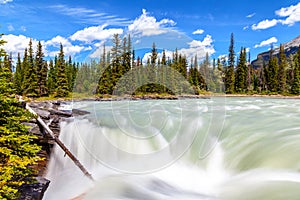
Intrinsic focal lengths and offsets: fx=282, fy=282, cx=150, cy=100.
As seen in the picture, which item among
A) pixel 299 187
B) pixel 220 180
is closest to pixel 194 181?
pixel 220 180

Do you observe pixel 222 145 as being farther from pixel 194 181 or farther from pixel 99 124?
pixel 99 124

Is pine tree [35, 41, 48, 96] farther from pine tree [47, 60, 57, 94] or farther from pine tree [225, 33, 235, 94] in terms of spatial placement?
pine tree [225, 33, 235, 94]

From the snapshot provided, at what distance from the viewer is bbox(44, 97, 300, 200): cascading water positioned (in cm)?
614

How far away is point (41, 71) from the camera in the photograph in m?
48.8

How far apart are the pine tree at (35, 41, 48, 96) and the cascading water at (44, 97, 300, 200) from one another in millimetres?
41639

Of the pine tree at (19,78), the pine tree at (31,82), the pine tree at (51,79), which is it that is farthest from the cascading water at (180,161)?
the pine tree at (51,79)

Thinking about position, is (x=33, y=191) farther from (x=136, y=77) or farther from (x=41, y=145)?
(x=136, y=77)

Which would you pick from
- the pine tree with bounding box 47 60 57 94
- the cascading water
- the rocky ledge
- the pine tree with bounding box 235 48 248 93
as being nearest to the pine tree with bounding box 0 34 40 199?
the rocky ledge

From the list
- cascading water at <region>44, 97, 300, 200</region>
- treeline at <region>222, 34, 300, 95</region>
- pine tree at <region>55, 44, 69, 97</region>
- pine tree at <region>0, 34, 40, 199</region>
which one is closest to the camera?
pine tree at <region>0, 34, 40, 199</region>

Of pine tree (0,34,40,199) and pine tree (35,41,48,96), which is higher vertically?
pine tree (35,41,48,96)

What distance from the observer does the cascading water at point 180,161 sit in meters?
6.14

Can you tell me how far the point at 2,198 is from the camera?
13.5ft

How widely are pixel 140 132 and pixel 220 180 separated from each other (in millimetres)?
3885

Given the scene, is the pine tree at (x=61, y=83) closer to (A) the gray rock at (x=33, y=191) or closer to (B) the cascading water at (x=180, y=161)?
(B) the cascading water at (x=180, y=161)
